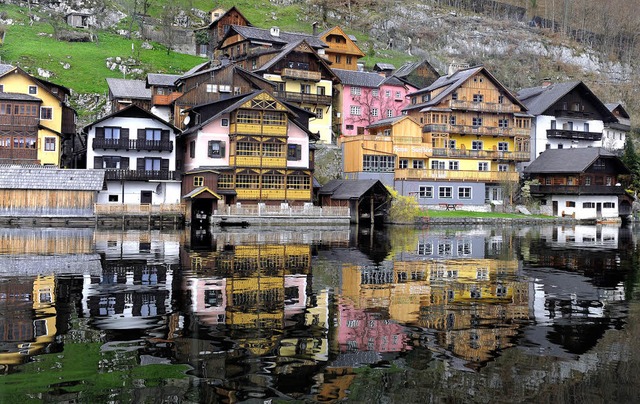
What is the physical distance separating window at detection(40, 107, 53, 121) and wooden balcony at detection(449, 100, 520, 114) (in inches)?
1797

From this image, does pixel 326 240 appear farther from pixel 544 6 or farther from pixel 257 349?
pixel 544 6

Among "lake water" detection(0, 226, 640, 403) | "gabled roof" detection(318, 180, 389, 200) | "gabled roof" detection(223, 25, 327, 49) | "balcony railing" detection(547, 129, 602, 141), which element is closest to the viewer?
"lake water" detection(0, 226, 640, 403)

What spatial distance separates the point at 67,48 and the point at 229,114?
51064mm

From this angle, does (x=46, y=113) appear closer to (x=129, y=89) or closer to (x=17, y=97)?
(x=17, y=97)

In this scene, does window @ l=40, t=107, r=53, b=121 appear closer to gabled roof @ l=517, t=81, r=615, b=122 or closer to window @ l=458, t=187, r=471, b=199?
window @ l=458, t=187, r=471, b=199

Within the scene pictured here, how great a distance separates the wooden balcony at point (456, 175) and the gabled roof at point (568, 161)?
4169 mm

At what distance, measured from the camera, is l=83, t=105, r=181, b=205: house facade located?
7031 cm

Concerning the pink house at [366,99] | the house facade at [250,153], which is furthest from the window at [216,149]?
the pink house at [366,99]

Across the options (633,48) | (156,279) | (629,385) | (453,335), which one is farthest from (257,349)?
(633,48)

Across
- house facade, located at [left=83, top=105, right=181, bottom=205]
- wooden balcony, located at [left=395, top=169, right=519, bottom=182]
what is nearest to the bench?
wooden balcony, located at [left=395, top=169, right=519, bottom=182]

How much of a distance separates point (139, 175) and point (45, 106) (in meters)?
13.2

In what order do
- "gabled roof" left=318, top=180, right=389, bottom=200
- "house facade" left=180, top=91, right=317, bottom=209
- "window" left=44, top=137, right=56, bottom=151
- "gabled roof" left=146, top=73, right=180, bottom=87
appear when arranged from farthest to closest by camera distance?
"gabled roof" left=146, top=73, right=180, bottom=87 → "window" left=44, top=137, right=56, bottom=151 → "gabled roof" left=318, top=180, right=389, bottom=200 → "house facade" left=180, top=91, right=317, bottom=209

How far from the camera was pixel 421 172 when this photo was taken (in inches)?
3137

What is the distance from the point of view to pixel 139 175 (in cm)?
7056
